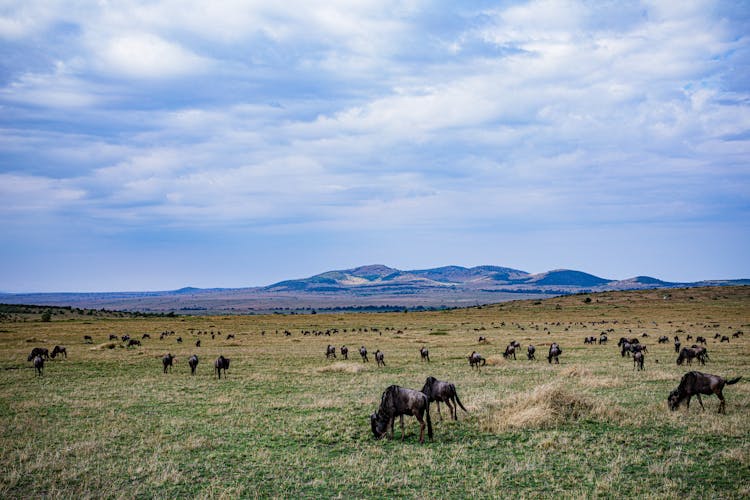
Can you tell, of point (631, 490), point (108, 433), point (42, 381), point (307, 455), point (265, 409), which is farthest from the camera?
point (42, 381)

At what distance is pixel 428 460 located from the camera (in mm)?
12461

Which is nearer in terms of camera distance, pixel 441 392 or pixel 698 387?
pixel 441 392

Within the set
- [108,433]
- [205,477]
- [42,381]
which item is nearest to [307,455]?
[205,477]

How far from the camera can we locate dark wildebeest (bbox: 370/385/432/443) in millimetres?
13883

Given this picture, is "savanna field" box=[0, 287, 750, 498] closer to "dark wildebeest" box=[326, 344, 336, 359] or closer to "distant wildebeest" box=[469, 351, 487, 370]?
"distant wildebeest" box=[469, 351, 487, 370]

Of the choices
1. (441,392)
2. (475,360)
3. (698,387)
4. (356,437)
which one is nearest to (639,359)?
(475,360)

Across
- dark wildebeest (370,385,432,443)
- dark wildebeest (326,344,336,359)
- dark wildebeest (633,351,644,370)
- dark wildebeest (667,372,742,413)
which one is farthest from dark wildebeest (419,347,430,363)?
dark wildebeest (370,385,432,443)

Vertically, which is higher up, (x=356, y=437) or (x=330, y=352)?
(x=356, y=437)

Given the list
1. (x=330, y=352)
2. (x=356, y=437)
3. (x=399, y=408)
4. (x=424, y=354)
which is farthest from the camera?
(x=330, y=352)

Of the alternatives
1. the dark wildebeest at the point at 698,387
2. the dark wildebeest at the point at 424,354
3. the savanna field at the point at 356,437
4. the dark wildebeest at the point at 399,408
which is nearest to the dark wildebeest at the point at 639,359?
the savanna field at the point at 356,437

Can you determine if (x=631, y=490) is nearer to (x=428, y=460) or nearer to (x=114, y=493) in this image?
(x=428, y=460)

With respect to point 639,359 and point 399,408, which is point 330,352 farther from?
point 399,408

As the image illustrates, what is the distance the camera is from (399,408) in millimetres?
14109

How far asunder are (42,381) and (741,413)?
32.7 metres
